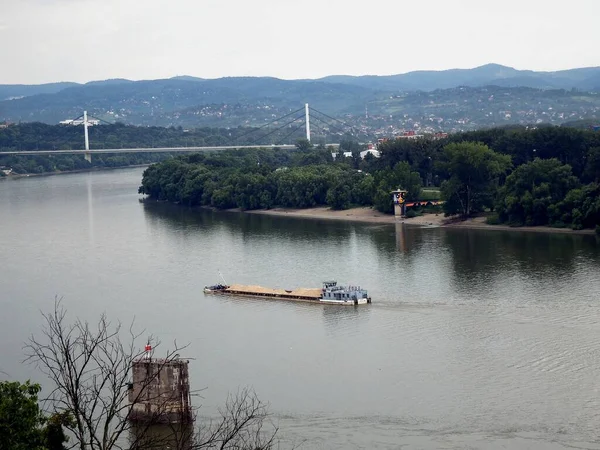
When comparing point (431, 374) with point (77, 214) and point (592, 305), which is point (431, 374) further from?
point (77, 214)

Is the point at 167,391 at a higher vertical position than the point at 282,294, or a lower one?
lower

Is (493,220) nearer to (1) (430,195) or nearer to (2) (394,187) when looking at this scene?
(2) (394,187)

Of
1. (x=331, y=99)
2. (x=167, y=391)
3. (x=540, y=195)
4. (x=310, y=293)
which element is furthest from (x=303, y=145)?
(x=331, y=99)

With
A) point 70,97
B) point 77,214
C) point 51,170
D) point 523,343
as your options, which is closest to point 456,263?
point 523,343

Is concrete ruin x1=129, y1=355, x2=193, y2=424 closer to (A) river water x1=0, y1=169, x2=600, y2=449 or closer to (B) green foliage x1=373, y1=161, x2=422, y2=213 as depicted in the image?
(A) river water x1=0, y1=169, x2=600, y2=449

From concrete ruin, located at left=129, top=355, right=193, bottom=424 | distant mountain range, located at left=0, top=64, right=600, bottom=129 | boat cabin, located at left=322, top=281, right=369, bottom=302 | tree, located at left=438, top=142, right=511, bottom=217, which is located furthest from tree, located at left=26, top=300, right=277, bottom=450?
distant mountain range, located at left=0, top=64, right=600, bottom=129

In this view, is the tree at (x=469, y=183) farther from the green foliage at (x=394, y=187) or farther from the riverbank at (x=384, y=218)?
the green foliage at (x=394, y=187)
